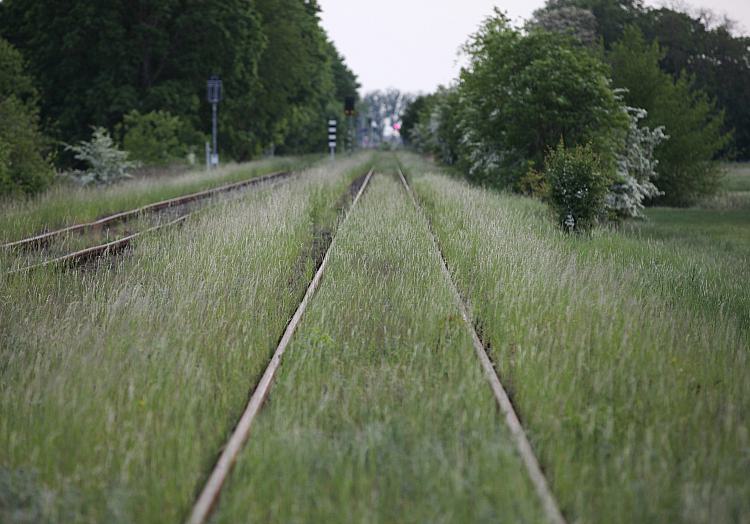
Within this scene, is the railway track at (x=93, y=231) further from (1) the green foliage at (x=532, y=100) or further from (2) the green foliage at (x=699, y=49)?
(2) the green foliage at (x=699, y=49)

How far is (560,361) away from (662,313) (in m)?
1.78

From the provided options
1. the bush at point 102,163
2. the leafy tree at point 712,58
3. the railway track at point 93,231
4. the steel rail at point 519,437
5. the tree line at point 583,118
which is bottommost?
the railway track at point 93,231

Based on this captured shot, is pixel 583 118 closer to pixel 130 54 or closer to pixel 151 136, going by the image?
pixel 151 136

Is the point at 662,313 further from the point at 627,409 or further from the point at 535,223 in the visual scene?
the point at 535,223

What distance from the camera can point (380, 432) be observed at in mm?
3900

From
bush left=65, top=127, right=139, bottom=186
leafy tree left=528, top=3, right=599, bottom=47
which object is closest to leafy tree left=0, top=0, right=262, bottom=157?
bush left=65, top=127, right=139, bottom=186

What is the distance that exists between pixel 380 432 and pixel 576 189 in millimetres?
10293

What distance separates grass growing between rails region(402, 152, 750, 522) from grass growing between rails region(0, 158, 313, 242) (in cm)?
781

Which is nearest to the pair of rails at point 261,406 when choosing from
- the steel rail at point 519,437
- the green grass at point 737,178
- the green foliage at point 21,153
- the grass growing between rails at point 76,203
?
the steel rail at point 519,437

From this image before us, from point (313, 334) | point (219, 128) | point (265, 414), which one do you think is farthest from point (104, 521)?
point (219, 128)

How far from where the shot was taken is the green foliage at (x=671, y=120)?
2386 centimetres

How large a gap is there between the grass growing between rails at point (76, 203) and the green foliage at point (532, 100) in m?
9.71

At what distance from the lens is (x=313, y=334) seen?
569cm

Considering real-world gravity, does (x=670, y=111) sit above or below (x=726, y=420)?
above
